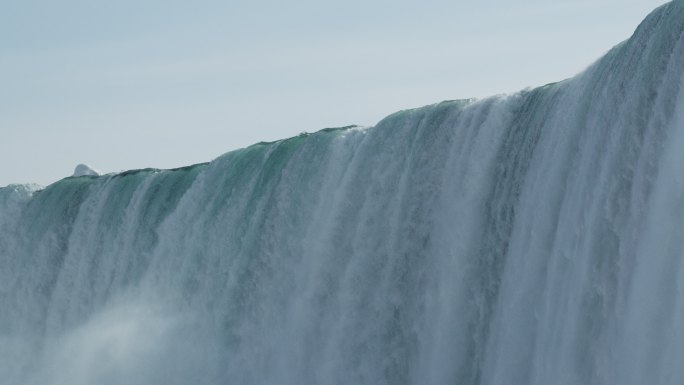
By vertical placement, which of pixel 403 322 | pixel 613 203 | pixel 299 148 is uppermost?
pixel 299 148

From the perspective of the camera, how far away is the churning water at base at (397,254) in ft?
36.5

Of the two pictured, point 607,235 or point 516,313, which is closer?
point 607,235

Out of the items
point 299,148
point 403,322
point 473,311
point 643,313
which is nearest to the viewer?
point 643,313

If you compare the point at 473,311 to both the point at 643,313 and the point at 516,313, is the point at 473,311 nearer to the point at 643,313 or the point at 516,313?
the point at 516,313

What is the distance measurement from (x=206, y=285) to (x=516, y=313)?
7.05m

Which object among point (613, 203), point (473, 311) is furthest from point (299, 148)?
point (613, 203)

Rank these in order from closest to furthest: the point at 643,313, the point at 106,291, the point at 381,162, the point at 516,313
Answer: the point at 643,313 < the point at 516,313 < the point at 381,162 < the point at 106,291

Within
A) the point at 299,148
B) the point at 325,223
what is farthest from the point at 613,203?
the point at 299,148

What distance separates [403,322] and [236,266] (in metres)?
3.74

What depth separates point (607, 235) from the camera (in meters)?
11.3

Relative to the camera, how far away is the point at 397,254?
A: 15.2 metres

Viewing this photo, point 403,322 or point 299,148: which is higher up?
point 299,148

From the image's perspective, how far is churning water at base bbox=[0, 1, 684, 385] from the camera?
1112cm

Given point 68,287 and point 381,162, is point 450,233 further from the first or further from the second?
point 68,287
